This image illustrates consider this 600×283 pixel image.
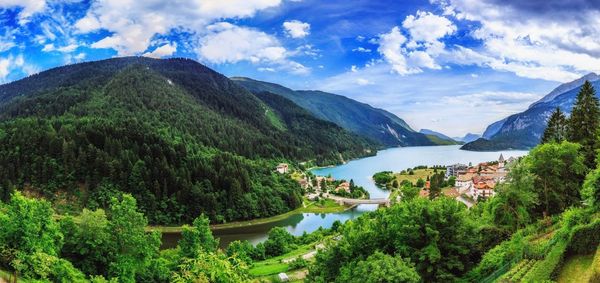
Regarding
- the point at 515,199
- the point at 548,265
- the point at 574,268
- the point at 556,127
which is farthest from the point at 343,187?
the point at 574,268

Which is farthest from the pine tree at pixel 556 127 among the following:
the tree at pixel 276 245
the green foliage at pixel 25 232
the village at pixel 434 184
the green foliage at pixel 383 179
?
the green foliage at pixel 383 179

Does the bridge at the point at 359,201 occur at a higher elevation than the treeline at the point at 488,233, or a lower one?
lower

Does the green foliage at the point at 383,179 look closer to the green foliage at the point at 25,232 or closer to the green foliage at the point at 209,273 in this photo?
the green foliage at the point at 25,232

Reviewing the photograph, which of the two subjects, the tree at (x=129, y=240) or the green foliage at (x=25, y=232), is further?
the tree at (x=129, y=240)

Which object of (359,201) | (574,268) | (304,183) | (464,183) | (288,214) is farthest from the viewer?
(304,183)

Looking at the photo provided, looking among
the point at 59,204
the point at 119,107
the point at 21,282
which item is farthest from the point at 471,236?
the point at 119,107

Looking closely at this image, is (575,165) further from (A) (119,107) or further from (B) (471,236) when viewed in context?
(A) (119,107)

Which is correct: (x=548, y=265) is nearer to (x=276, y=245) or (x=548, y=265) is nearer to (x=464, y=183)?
(x=276, y=245)
